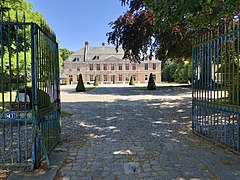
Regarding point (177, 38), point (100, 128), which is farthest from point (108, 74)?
point (100, 128)

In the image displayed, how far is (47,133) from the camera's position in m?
4.00

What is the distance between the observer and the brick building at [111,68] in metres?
59.9

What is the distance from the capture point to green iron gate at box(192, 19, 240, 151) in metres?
4.11

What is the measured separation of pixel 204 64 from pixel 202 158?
2.17m

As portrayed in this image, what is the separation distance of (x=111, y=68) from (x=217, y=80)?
56.2m

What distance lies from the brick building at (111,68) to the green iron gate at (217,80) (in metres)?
54.4

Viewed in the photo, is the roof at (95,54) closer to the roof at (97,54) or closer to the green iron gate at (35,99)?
the roof at (97,54)

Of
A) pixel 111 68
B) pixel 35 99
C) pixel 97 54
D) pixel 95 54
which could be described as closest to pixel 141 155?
pixel 35 99

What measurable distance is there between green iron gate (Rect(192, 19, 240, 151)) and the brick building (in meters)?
54.4

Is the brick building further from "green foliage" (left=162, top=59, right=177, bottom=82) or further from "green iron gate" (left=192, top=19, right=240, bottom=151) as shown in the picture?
"green iron gate" (left=192, top=19, right=240, bottom=151)

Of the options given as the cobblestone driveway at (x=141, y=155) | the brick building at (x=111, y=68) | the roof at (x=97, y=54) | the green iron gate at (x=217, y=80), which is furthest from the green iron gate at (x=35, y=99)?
the roof at (x=97, y=54)

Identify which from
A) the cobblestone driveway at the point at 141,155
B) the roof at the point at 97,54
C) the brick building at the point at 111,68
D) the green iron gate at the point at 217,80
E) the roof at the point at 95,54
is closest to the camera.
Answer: the cobblestone driveway at the point at 141,155

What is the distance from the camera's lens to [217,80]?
15.0 feet

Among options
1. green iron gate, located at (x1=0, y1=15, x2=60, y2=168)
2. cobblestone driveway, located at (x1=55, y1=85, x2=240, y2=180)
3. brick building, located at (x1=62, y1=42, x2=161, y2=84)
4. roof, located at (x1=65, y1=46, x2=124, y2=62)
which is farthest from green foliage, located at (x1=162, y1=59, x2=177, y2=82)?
green iron gate, located at (x1=0, y1=15, x2=60, y2=168)
